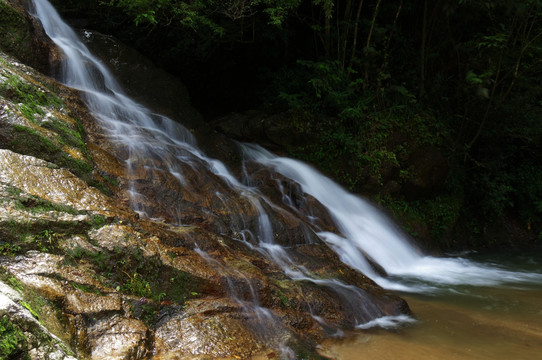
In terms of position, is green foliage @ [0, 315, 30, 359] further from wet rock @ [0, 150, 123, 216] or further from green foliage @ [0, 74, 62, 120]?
green foliage @ [0, 74, 62, 120]

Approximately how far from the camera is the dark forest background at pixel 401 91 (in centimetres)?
1040

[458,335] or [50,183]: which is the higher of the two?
[50,183]

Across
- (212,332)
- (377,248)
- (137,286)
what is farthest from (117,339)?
(377,248)

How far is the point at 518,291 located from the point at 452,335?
3.06 metres

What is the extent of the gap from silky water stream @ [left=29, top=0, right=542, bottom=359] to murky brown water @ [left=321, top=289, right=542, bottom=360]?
1cm

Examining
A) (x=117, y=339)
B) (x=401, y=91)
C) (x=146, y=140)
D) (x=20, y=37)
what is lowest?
(x=117, y=339)

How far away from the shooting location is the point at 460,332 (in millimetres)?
4680

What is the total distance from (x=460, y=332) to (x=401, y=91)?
739 cm

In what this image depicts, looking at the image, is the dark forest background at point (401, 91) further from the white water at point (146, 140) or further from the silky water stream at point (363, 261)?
the white water at point (146, 140)

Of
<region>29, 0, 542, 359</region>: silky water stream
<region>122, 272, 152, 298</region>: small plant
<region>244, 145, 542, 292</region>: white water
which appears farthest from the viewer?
<region>244, 145, 542, 292</region>: white water

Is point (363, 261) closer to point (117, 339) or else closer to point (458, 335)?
point (458, 335)

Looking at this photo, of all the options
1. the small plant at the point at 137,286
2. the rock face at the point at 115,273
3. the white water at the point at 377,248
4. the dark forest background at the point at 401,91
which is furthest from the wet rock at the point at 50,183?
the dark forest background at the point at 401,91

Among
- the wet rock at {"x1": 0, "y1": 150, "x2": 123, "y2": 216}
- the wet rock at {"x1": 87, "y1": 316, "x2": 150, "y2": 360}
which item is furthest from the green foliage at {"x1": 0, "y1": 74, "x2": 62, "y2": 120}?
the wet rock at {"x1": 87, "y1": 316, "x2": 150, "y2": 360}

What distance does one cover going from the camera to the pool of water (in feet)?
13.2
